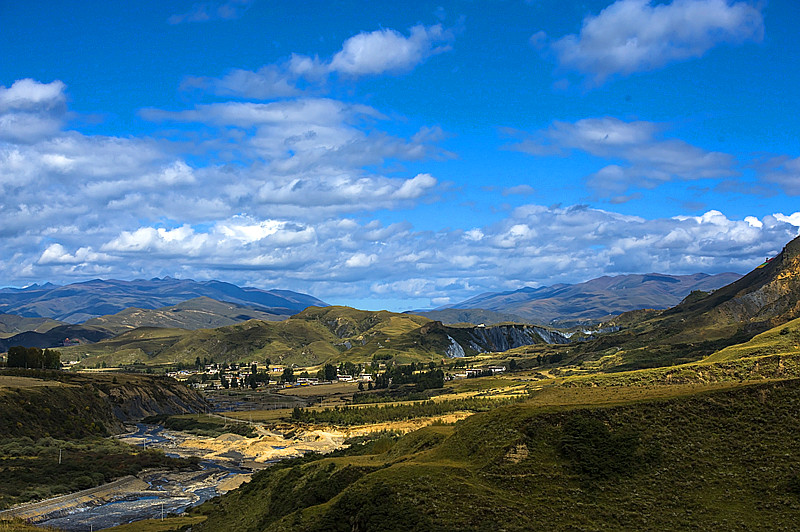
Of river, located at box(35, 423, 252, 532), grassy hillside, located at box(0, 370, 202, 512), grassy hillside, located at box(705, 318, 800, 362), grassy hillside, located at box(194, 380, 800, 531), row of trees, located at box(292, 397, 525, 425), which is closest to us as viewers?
grassy hillside, located at box(194, 380, 800, 531)

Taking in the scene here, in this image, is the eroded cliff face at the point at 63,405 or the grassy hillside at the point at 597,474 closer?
the grassy hillside at the point at 597,474

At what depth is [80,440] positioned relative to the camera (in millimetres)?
140125

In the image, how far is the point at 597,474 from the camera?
4669 centimetres

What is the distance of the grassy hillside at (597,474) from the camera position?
41344 mm

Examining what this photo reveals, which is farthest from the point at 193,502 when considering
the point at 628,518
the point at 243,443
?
the point at 628,518

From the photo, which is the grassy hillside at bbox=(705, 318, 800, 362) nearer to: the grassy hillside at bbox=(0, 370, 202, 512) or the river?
the river

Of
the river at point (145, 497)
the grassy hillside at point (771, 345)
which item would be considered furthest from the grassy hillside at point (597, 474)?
the grassy hillside at point (771, 345)

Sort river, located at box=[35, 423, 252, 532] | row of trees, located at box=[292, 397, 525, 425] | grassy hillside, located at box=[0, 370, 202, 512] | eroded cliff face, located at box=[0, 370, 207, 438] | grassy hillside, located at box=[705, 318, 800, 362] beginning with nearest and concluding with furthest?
river, located at box=[35, 423, 252, 532], grassy hillside, located at box=[0, 370, 202, 512], grassy hillside, located at box=[705, 318, 800, 362], eroded cliff face, located at box=[0, 370, 207, 438], row of trees, located at box=[292, 397, 525, 425]

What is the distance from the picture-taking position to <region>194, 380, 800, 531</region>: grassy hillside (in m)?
41.3

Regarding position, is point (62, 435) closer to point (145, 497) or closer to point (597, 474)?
point (145, 497)

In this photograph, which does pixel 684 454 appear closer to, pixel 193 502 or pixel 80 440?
pixel 193 502

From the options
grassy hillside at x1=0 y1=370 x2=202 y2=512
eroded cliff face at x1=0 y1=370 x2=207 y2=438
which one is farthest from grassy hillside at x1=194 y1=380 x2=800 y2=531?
eroded cliff face at x1=0 y1=370 x2=207 y2=438

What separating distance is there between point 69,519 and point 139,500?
14165 millimetres

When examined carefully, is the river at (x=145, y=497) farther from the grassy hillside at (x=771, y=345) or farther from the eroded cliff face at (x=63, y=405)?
the grassy hillside at (x=771, y=345)
